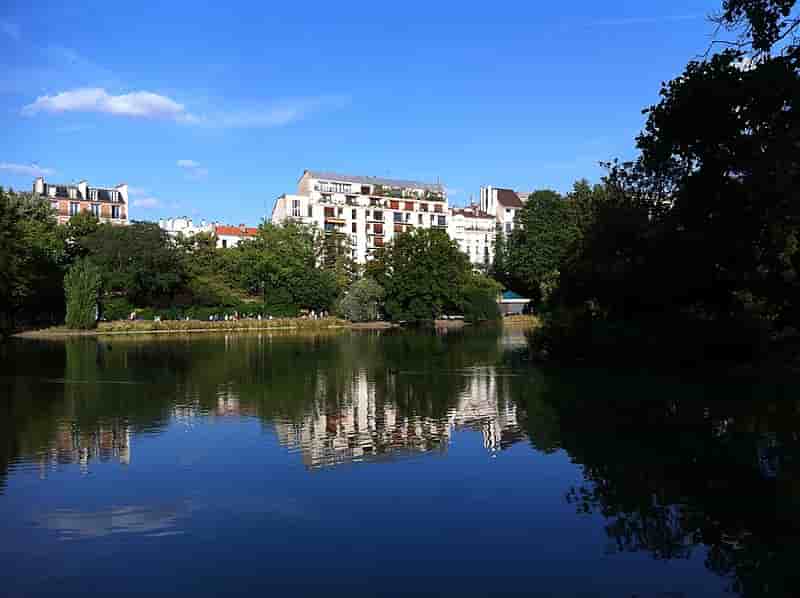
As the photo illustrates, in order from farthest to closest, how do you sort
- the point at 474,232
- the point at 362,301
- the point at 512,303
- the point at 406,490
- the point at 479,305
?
the point at 474,232 → the point at 512,303 → the point at 479,305 → the point at 362,301 → the point at 406,490

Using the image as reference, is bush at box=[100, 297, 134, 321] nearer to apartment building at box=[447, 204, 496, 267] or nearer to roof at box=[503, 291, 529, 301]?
roof at box=[503, 291, 529, 301]

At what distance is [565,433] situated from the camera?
16.2 metres

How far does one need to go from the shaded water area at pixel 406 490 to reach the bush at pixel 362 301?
4779 centimetres

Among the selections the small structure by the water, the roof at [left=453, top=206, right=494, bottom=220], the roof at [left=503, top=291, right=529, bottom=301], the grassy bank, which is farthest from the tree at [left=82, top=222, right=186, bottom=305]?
the roof at [left=453, top=206, right=494, bottom=220]

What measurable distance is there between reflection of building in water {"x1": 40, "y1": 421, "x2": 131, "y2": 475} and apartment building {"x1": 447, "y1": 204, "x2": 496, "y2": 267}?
8585 centimetres

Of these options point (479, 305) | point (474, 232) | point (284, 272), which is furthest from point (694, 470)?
point (474, 232)

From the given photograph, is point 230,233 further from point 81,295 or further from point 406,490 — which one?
point 406,490

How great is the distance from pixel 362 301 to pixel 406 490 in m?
60.0

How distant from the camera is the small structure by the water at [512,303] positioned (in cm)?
8431

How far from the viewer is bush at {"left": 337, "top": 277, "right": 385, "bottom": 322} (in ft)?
235

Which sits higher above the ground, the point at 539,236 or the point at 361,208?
the point at 361,208

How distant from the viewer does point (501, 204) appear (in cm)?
10900

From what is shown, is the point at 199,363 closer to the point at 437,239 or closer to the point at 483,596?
the point at 483,596

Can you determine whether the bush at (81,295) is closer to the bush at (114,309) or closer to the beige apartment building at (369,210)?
the bush at (114,309)
